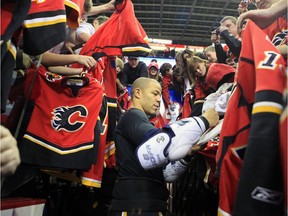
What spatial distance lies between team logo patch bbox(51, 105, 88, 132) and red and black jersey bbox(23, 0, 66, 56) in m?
0.62

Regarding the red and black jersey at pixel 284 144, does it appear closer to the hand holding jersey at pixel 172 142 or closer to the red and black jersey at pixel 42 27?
the hand holding jersey at pixel 172 142

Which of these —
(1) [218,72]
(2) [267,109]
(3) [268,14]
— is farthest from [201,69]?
(2) [267,109]

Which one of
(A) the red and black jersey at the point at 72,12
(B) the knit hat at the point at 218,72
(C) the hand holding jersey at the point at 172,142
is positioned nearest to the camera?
(C) the hand holding jersey at the point at 172,142

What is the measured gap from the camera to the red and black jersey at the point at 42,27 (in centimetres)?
117

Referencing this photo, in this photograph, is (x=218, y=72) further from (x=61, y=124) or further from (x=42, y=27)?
(x=42, y=27)

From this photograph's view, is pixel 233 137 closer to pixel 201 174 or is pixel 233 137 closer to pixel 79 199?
pixel 201 174

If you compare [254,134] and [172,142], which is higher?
[254,134]

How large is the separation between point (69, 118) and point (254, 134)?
46.4 inches

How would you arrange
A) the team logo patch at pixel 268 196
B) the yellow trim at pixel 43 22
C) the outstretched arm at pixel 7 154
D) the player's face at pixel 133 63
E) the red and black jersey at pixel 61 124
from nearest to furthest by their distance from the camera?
the outstretched arm at pixel 7 154
the team logo patch at pixel 268 196
the yellow trim at pixel 43 22
the red and black jersey at pixel 61 124
the player's face at pixel 133 63

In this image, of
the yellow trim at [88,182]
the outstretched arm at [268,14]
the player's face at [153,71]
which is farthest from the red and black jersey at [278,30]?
the player's face at [153,71]

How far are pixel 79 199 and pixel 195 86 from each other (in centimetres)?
148

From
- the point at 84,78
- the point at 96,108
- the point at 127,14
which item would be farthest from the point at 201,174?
the point at 127,14

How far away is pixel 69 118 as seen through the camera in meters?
1.80

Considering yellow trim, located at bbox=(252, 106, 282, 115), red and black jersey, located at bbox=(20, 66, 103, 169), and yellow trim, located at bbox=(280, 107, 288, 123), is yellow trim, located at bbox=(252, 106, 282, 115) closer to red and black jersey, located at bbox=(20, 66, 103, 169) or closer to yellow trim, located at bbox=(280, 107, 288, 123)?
yellow trim, located at bbox=(280, 107, 288, 123)
